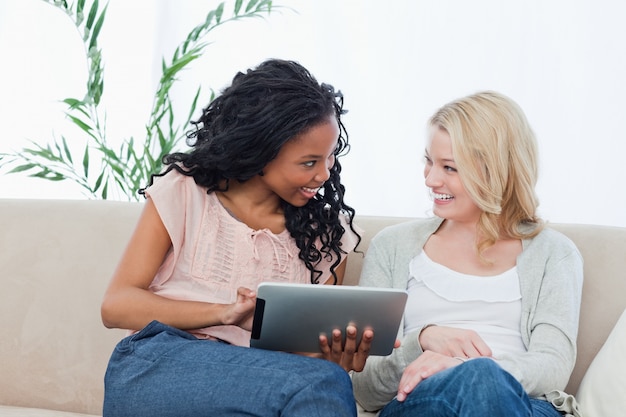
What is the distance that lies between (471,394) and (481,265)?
1.84ft

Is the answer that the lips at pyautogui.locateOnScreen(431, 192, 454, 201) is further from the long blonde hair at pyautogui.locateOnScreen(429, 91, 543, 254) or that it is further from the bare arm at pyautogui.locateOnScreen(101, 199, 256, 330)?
the bare arm at pyautogui.locateOnScreen(101, 199, 256, 330)

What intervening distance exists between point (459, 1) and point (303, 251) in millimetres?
1523

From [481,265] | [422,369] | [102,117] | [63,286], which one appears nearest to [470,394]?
[422,369]

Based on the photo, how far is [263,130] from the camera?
5.29ft

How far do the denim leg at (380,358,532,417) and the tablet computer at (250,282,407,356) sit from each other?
0.13 meters

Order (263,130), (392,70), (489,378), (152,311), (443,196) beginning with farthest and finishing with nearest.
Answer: (392,70) < (443,196) < (263,130) < (152,311) < (489,378)

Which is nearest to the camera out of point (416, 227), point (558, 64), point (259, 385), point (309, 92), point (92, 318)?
point (259, 385)

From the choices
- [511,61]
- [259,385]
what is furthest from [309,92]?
[511,61]

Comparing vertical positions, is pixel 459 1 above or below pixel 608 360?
above

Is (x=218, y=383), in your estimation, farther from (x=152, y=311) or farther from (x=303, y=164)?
(x=303, y=164)

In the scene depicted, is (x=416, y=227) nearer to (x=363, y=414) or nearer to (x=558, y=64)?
(x=363, y=414)

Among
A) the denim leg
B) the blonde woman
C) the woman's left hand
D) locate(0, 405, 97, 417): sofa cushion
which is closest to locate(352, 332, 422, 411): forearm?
the blonde woman

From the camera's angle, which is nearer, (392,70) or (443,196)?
(443,196)

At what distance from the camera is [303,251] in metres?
Answer: 1.73
